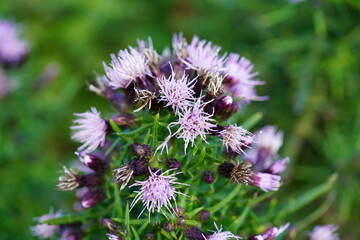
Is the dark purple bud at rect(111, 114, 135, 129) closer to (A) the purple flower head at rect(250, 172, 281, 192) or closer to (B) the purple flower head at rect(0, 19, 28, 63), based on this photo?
(A) the purple flower head at rect(250, 172, 281, 192)

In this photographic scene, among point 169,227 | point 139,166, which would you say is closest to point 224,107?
point 139,166

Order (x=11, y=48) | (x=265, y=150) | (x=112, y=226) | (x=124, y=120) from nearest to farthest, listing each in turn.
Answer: (x=112, y=226) → (x=124, y=120) → (x=265, y=150) → (x=11, y=48)

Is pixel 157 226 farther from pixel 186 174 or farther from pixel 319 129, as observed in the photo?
pixel 319 129

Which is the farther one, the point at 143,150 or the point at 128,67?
the point at 128,67

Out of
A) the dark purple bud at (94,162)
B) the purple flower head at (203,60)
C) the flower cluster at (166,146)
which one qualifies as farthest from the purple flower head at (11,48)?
the purple flower head at (203,60)

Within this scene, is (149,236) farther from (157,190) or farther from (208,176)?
(208,176)

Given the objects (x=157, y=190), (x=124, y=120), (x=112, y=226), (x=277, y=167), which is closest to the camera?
(x=157, y=190)
